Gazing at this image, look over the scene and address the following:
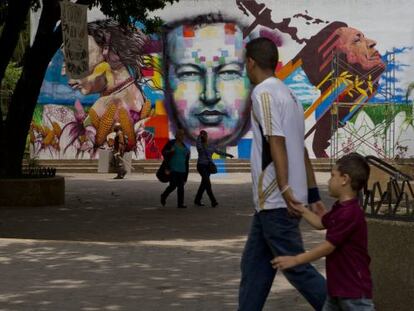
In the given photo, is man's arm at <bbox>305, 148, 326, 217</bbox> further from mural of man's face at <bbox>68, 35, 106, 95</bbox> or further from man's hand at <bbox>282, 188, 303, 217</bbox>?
mural of man's face at <bbox>68, 35, 106, 95</bbox>

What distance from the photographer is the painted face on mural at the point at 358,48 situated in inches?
1362

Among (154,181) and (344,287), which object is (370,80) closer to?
(154,181)

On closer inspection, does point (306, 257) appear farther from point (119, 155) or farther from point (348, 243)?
point (119, 155)

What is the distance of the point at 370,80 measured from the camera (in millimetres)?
34688

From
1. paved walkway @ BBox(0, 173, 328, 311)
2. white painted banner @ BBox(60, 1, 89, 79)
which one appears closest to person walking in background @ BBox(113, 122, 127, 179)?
paved walkway @ BBox(0, 173, 328, 311)

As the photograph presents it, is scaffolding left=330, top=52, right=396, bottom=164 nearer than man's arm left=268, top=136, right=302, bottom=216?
No

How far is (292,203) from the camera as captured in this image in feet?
17.5

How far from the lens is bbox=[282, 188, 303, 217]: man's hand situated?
534 centimetres

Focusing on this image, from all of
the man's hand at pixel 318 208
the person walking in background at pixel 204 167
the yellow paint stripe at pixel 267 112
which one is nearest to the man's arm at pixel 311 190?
the man's hand at pixel 318 208

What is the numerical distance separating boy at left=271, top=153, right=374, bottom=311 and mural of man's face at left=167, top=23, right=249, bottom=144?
29.8 m

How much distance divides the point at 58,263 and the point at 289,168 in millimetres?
4680

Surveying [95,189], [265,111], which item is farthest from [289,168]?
[95,189]

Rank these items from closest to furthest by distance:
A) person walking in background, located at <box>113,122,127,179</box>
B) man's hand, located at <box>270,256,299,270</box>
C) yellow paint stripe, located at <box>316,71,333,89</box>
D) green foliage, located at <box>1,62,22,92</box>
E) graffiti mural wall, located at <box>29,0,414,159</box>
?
man's hand, located at <box>270,256,299,270</box> → person walking in background, located at <box>113,122,127,179</box> → green foliage, located at <box>1,62,22,92</box> → graffiti mural wall, located at <box>29,0,414,159</box> → yellow paint stripe, located at <box>316,71,333,89</box>

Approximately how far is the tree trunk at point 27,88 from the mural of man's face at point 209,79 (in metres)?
16.8
